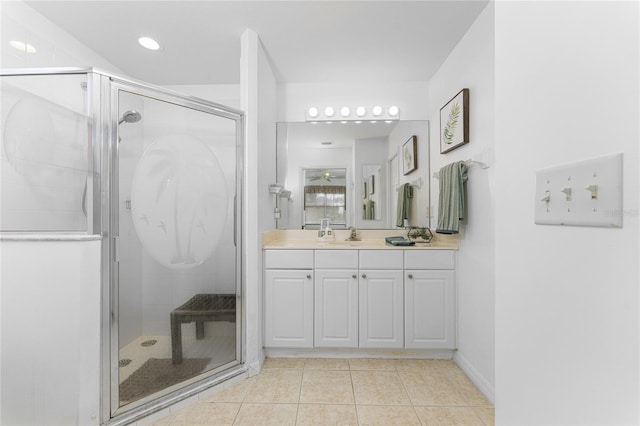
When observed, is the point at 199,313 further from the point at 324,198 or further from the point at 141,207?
the point at 324,198

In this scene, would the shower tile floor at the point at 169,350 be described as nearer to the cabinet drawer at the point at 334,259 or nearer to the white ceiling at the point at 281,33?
the cabinet drawer at the point at 334,259

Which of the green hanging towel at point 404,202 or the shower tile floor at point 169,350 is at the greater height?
the green hanging towel at point 404,202

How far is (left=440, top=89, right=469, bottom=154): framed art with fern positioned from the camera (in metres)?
1.91

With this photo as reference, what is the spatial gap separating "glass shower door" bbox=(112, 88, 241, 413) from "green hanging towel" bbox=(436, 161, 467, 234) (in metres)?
1.45

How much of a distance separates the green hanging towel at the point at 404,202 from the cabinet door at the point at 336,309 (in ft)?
2.46

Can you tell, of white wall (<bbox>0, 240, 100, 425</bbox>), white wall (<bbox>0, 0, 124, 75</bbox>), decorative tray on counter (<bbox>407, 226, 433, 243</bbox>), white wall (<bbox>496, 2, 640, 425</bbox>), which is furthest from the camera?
decorative tray on counter (<bbox>407, 226, 433, 243</bbox>)

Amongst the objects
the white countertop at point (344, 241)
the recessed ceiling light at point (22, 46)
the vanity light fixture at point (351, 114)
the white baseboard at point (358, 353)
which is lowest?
the white baseboard at point (358, 353)

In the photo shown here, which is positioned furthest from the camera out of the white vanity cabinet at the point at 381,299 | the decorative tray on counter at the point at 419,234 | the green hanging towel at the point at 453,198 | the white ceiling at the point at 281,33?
the decorative tray on counter at the point at 419,234

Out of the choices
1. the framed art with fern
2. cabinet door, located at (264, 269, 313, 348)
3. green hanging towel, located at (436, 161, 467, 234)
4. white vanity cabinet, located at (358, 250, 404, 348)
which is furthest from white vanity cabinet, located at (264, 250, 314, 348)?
the framed art with fern

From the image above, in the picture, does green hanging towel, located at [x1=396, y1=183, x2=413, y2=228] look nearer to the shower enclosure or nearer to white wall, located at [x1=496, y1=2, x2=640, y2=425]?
the shower enclosure

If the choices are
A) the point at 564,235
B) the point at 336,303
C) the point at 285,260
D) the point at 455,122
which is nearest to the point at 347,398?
the point at 336,303

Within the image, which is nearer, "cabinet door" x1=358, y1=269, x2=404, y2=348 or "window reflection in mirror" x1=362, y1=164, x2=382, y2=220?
"cabinet door" x1=358, y1=269, x2=404, y2=348

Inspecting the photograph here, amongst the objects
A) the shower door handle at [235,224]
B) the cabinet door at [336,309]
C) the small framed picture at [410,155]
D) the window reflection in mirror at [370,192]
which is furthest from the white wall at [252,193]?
the small framed picture at [410,155]

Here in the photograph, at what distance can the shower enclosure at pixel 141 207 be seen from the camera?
1.42m
